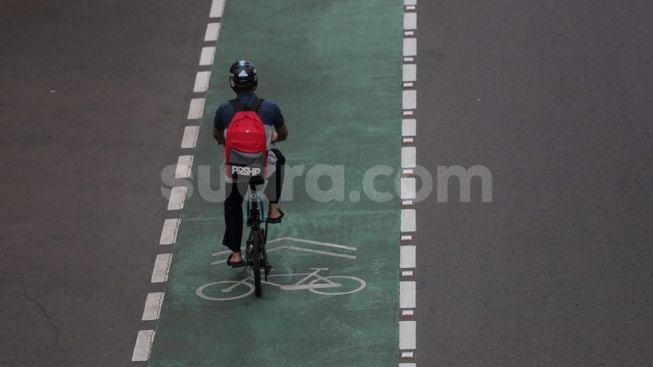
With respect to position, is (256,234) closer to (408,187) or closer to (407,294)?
(407,294)

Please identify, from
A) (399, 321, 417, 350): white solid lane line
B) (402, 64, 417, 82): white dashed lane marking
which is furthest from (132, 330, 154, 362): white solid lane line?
(402, 64, 417, 82): white dashed lane marking

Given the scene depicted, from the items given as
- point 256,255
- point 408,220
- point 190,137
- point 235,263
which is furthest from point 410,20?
point 256,255

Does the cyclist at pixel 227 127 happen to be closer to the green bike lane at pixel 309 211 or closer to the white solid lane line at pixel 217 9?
the green bike lane at pixel 309 211

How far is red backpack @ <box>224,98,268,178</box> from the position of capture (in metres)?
14.7

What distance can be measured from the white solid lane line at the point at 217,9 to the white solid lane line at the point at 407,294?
6.72m

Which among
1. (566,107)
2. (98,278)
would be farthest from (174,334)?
(566,107)

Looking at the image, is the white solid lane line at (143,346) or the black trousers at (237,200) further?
the black trousers at (237,200)

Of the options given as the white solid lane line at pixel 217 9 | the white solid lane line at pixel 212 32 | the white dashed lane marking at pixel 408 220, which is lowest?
the white dashed lane marking at pixel 408 220

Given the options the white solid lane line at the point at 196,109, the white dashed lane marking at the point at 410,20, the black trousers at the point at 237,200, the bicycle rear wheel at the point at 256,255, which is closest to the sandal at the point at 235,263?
the black trousers at the point at 237,200

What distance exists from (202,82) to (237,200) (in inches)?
171

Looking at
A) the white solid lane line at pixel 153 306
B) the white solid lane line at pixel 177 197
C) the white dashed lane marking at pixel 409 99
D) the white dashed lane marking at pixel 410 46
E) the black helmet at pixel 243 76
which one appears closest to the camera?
the black helmet at pixel 243 76

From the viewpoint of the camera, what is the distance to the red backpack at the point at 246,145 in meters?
14.7

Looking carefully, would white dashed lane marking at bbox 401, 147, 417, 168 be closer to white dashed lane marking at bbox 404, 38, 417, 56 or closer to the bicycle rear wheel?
white dashed lane marking at bbox 404, 38, 417, 56

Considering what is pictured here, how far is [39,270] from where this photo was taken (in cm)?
1617
